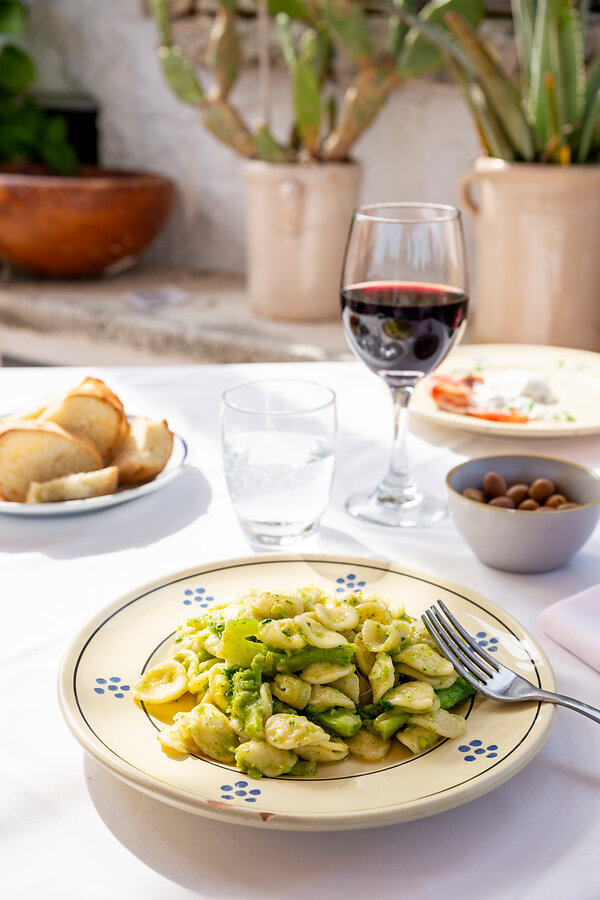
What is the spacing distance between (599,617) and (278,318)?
2000 mm

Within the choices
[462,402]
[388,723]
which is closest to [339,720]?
[388,723]

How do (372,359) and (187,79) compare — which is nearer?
(372,359)

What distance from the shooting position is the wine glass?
86 centimetres

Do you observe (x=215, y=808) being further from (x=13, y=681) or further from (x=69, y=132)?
(x=69, y=132)

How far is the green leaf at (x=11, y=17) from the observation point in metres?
3.06

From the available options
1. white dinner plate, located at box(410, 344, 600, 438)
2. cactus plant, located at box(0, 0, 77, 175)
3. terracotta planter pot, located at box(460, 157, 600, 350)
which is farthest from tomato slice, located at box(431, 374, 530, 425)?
cactus plant, located at box(0, 0, 77, 175)

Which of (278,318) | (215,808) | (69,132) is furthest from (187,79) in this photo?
(215,808)

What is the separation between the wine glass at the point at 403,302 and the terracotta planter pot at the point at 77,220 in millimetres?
1966

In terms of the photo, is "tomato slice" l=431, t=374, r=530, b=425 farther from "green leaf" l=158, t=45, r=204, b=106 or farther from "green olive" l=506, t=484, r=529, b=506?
"green leaf" l=158, t=45, r=204, b=106

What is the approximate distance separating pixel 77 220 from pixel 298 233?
66 centimetres

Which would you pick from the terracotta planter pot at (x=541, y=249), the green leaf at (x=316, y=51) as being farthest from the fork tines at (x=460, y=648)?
the green leaf at (x=316, y=51)

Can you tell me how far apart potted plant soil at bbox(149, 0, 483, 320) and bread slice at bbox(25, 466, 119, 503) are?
5.51 feet

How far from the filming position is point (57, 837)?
1.63 feet

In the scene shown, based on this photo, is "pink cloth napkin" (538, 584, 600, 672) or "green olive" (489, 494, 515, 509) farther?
"green olive" (489, 494, 515, 509)
